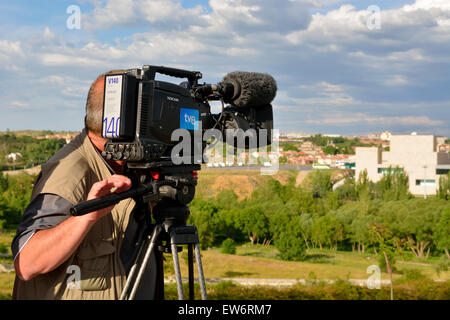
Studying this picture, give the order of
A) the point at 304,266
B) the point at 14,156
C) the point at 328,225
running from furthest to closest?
1. the point at 14,156
2. the point at 328,225
3. the point at 304,266

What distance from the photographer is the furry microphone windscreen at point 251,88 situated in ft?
6.77

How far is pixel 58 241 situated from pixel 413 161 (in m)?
48.2

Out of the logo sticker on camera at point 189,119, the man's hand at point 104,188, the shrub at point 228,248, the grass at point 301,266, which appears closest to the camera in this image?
the man's hand at point 104,188

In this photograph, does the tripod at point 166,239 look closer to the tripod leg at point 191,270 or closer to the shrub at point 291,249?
the tripod leg at point 191,270

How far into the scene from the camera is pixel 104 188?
141cm

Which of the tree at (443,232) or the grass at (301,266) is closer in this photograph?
the grass at (301,266)

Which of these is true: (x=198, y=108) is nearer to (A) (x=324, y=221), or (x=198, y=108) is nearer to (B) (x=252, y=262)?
(B) (x=252, y=262)

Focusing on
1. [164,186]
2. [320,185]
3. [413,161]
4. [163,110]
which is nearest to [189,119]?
[163,110]

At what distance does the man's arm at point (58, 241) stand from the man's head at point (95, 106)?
33 cm

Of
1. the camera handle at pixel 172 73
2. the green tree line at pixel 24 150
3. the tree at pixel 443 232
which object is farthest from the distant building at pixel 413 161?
the camera handle at pixel 172 73

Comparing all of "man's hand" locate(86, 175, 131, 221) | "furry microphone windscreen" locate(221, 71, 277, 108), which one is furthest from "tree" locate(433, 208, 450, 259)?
"man's hand" locate(86, 175, 131, 221)

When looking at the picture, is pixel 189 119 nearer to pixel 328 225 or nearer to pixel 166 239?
pixel 166 239

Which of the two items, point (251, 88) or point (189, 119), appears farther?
point (251, 88)

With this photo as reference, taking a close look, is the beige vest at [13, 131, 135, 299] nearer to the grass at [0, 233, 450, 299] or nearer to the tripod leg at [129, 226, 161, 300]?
the tripod leg at [129, 226, 161, 300]
